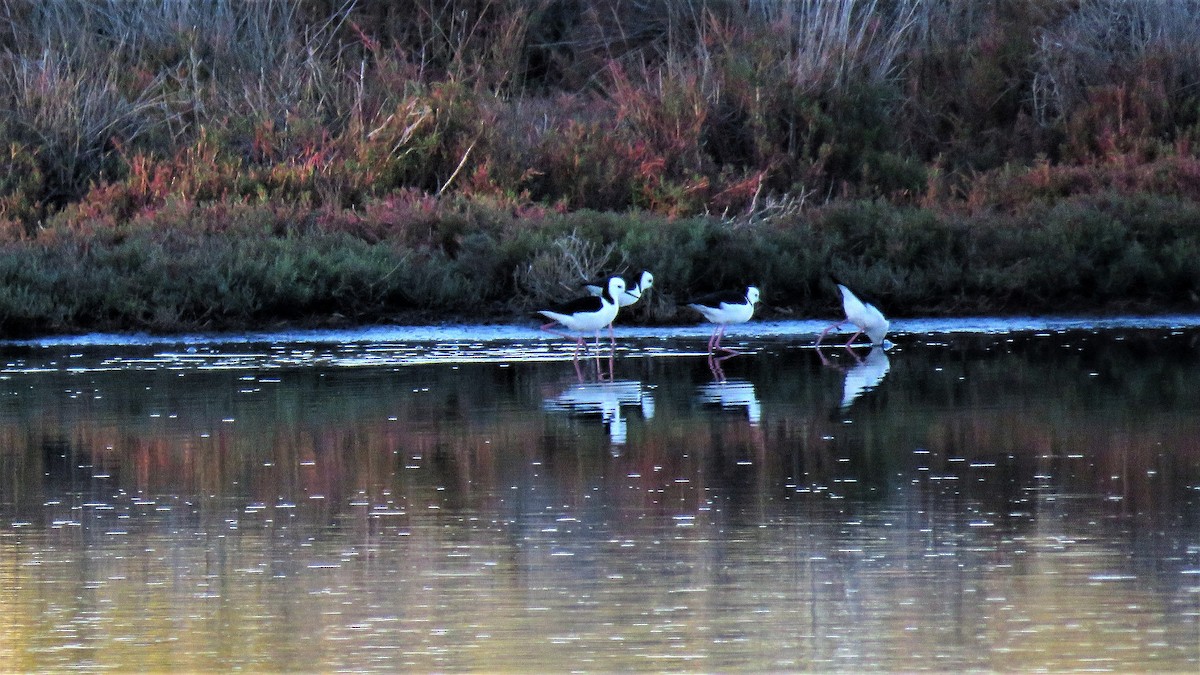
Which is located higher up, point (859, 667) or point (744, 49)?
point (744, 49)

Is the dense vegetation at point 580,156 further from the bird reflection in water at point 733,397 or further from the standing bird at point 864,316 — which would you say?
the bird reflection in water at point 733,397

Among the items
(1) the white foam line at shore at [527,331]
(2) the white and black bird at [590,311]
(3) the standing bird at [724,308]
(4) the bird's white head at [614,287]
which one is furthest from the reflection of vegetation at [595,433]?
(1) the white foam line at shore at [527,331]

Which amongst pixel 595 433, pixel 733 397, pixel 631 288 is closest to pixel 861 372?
pixel 733 397

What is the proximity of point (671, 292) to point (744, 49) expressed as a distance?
211 inches

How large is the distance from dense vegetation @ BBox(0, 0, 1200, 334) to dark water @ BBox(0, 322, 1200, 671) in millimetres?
2692

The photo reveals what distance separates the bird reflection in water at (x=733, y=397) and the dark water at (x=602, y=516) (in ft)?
0.18

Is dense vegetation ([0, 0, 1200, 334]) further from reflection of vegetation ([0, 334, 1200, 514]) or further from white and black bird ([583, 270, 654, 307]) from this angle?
reflection of vegetation ([0, 334, 1200, 514])

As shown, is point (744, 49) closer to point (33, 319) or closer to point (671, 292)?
point (671, 292)

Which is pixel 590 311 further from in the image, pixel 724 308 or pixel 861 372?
pixel 861 372

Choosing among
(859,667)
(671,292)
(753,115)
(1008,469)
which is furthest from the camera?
(753,115)

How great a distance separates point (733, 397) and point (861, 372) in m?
1.74

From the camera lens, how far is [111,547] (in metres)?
7.75

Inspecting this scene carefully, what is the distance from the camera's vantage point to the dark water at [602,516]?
20.4 feet

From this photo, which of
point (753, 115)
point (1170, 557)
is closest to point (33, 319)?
point (753, 115)
